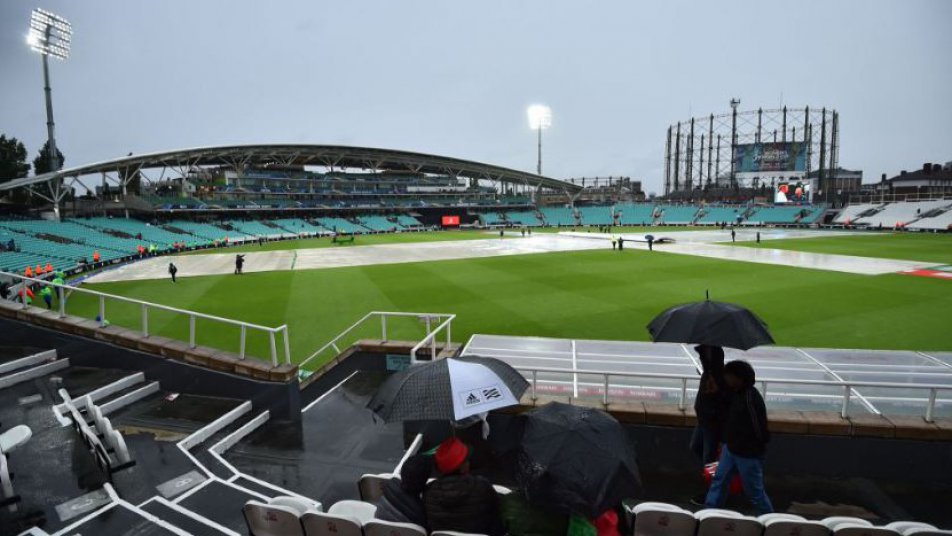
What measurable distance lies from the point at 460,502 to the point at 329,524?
0.99 m

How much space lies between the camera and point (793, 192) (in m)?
79.0

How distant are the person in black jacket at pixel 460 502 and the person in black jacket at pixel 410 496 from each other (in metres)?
0.14

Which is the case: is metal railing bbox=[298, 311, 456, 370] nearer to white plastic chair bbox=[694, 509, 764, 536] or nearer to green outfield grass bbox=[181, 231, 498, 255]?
white plastic chair bbox=[694, 509, 764, 536]

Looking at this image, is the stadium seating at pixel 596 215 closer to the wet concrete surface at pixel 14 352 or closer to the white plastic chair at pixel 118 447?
the wet concrete surface at pixel 14 352

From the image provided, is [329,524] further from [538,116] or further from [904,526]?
[538,116]

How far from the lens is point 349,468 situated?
5.79 meters

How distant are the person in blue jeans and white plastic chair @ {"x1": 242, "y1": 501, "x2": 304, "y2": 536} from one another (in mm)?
3801

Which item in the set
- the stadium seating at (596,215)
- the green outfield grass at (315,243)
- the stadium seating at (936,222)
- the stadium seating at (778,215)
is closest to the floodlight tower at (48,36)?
the green outfield grass at (315,243)

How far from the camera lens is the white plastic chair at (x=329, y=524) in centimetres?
337

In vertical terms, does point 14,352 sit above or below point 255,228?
below

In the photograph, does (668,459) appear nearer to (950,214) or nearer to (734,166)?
(950,214)

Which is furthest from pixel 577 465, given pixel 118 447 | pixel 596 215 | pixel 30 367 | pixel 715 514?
pixel 596 215

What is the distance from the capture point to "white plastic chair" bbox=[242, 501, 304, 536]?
353cm

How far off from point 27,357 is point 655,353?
12920 millimetres
